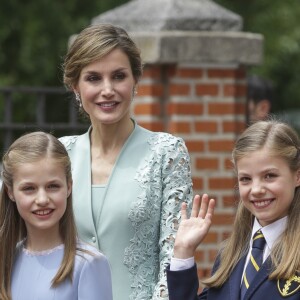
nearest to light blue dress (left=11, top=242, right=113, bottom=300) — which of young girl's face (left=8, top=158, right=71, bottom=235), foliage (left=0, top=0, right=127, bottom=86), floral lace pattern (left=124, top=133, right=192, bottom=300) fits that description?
young girl's face (left=8, top=158, right=71, bottom=235)

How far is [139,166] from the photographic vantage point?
491 centimetres

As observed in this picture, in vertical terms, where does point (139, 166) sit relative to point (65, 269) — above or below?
above

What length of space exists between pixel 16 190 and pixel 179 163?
0.64 m

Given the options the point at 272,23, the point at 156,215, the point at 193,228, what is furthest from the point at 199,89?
the point at 272,23

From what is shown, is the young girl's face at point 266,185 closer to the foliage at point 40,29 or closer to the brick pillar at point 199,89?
the brick pillar at point 199,89

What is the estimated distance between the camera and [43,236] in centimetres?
471

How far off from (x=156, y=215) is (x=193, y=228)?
29 cm

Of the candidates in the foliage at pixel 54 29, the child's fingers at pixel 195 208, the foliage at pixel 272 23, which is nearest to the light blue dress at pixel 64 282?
the child's fingers at pixel 195 208

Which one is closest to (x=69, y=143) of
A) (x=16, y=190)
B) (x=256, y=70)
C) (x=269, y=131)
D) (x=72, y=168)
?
(x=72, y=168)

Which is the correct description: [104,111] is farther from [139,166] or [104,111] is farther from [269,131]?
[269,131]

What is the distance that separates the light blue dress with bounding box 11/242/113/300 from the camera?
14.9 feet

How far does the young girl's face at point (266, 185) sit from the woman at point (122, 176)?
0.34 m

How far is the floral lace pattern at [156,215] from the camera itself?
15.7 ft

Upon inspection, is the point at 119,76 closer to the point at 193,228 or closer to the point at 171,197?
the point at 171,197
